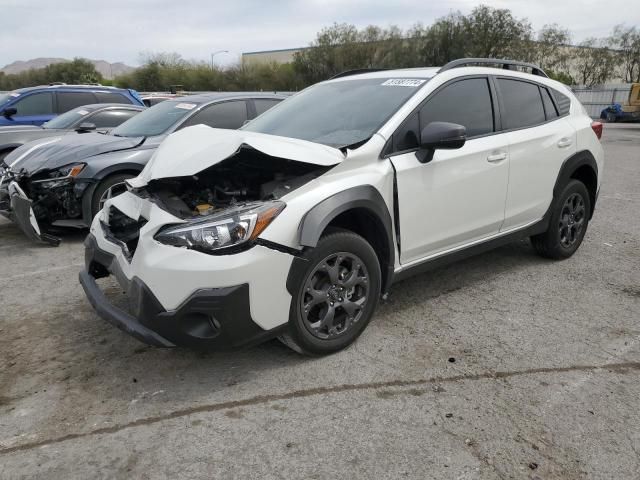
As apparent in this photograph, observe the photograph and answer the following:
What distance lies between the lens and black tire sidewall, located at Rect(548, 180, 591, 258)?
4.70 m

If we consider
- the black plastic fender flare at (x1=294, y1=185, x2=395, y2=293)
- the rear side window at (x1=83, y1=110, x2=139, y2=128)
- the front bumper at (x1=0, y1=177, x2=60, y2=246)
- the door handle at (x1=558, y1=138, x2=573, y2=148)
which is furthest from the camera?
the rear side window at (x1=83, y1=110, x2=139, y2=128)

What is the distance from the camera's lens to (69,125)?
809cm

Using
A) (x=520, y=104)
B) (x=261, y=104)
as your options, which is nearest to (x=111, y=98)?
(x=261, y=104)

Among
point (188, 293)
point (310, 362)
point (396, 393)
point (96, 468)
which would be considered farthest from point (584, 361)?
point (96, 468)

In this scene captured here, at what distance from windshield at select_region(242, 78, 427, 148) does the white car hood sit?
0.25 metres

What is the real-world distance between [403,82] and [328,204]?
1.35 metres

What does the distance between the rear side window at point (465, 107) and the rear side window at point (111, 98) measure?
810 centimetres

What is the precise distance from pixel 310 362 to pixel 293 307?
45cm

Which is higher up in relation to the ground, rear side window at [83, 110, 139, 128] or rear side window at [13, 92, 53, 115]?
rear side window at [13, 92, 53, 115]

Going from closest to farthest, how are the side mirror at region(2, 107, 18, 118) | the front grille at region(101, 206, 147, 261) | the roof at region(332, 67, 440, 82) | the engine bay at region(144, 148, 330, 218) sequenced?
the engine bay at region(144, 148, 330, 218) < the front grille at region(101, 206, 147, 261) < the roof at region(332, 67, 440, 82) < the side mirror at region(2, 107, 18, 118)

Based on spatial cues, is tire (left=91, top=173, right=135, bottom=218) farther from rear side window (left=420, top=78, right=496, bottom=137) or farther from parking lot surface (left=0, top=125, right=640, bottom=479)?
rear side window (left=420, top=78, right=496, bottom=137)

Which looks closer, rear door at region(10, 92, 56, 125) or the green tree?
rear door at region(10, 92, 56, 125)

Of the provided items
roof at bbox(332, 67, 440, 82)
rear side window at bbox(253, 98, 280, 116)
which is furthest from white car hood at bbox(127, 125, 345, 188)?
rear side window at bbox(253, 98, 280, 116)

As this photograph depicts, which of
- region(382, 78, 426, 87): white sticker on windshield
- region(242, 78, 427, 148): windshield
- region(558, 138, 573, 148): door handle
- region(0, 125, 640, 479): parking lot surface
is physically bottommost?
region(0, 125, 640, 479): parking lot surface
